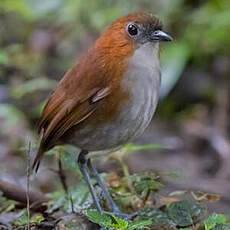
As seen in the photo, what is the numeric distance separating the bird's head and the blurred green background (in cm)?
279

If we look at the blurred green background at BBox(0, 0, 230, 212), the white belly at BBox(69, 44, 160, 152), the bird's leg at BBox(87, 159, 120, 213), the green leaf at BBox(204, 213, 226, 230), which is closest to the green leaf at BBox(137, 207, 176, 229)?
the bird's leg at BBox(87, 159, 120, 213)

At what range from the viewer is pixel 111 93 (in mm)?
3066

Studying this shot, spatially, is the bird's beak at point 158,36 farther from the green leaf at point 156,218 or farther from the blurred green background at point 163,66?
the blurred green background at point 163,66

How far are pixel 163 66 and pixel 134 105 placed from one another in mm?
4021

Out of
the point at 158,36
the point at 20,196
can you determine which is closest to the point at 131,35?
the point at 158,36

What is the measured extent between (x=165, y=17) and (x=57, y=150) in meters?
4.56

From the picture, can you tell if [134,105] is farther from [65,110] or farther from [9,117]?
[9,117]

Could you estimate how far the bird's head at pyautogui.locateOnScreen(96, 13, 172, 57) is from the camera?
10.4 feet

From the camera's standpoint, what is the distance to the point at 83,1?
808 centimetres

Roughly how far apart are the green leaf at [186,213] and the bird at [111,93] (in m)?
0.30

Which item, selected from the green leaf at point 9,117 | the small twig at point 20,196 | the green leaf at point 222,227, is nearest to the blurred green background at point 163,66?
the green leaf at point 9,117

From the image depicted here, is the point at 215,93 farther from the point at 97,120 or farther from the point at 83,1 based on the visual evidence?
the point at 97,120

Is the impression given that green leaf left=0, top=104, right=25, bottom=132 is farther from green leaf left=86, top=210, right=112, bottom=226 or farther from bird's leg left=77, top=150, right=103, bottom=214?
green leaf left=86, top=210, right=112, bottom=226

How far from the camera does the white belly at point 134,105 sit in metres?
3.07
